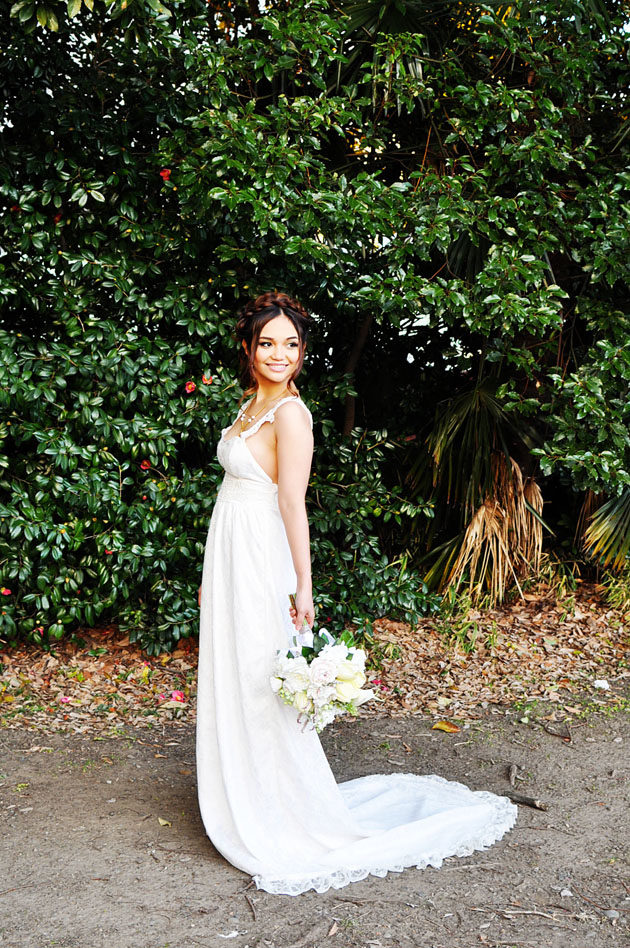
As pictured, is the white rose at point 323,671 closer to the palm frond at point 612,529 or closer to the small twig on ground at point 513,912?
the small twig on ground at point 513,912

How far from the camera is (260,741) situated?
10.7 feet

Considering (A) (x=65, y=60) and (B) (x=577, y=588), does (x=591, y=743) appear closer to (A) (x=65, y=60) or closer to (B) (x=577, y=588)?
(B) (x=577, y=588)

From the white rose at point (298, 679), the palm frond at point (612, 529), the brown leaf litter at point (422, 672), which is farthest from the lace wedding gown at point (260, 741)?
the palm frond at point (612, 529)

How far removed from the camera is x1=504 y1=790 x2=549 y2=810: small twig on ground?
3.80m

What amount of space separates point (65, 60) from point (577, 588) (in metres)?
4.92

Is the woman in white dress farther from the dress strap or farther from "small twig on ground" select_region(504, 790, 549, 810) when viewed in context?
"small twig on ground" select_region(504, 790, 549, 810)

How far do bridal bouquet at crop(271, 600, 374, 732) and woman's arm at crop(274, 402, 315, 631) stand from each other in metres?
0.22

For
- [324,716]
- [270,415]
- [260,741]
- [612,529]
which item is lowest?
[260,741]

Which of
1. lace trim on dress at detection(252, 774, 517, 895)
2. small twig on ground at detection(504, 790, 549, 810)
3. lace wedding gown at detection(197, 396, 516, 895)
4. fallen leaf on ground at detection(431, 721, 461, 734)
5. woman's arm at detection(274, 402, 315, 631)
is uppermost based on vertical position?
woman's arm at detection(274, 402, 315, 631)

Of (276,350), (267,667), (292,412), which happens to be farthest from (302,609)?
(276,350)

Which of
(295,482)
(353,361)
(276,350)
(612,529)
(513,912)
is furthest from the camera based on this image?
(612,529)

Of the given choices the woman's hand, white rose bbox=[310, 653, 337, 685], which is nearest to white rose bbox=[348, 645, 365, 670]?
white rose bbox=[310, 653, 337, 685]

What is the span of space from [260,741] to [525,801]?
134 centimetres

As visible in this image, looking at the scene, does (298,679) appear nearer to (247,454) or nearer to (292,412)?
(247,454)
